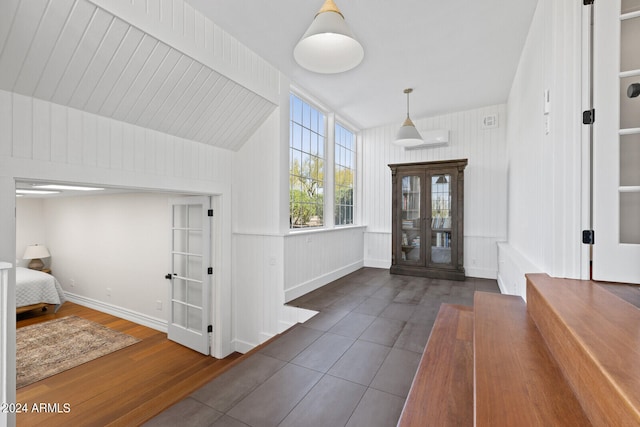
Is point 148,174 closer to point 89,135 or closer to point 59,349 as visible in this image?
point 89,135

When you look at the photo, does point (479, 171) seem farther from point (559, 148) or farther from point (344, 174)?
point (559, 148)

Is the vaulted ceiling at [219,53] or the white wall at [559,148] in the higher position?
the vaulted ceiling at [219,53]

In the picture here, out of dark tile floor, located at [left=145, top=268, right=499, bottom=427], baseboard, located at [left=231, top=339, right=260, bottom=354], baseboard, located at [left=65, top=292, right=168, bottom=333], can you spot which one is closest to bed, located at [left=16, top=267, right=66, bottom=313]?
baseboard, located at [left=65, top=292, right=168, bottom=333]

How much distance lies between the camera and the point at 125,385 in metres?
3.03

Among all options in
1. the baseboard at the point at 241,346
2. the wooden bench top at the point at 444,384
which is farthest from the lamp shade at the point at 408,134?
the baseboard at the point at 241,346

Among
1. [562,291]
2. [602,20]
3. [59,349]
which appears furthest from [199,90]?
[59,349]

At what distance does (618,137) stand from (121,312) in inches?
256

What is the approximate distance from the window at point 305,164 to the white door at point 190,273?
118cm

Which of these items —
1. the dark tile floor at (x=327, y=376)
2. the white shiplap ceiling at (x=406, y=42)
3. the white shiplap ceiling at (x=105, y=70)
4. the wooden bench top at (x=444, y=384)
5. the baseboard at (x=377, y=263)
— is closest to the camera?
the wooden bench top at (x=444, y=384)

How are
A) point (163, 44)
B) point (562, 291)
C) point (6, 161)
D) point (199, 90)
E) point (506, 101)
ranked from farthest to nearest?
point (506, 101) → point (199, 90) → point (163, 44) → point (6, 161) → point (562, 291)

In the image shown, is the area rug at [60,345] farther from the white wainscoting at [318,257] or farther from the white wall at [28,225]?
the white wainscoting at [318,257]

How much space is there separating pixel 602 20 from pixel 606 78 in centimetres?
32

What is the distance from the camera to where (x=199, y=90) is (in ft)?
8.91

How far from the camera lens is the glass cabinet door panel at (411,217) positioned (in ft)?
15.6
